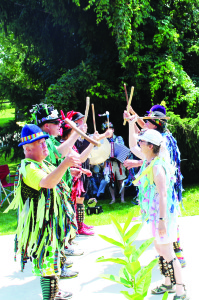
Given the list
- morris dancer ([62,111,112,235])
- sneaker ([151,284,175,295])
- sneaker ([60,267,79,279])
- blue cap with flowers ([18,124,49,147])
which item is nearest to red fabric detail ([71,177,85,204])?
morris dancer ([62,111,112,235])

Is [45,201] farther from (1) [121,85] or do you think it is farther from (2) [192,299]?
(1) [121,85]

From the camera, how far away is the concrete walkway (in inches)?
140

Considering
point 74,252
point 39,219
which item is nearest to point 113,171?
point 74,252

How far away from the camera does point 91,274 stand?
4.00m

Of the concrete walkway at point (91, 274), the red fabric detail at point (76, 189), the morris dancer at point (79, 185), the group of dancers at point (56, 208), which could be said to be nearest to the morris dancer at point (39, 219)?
the group of dancers at point (56, 208)

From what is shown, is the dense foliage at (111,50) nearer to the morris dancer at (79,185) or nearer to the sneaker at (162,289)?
the morris dancer at (79,185)

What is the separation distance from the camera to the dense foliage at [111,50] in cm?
847

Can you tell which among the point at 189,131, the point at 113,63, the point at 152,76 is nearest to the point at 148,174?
the point at 189,131

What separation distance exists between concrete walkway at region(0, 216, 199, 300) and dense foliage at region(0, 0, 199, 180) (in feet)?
12.3

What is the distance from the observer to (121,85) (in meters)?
8.85

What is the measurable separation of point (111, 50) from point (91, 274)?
675 cm

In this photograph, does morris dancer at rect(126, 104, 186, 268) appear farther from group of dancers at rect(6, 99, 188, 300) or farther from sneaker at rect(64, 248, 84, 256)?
sneaker at rect(64, 248, 84, 256)

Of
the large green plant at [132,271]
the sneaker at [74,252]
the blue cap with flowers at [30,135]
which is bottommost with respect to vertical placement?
the sneaker at [74,252]

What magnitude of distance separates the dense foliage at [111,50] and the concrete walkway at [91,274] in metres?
3.75
